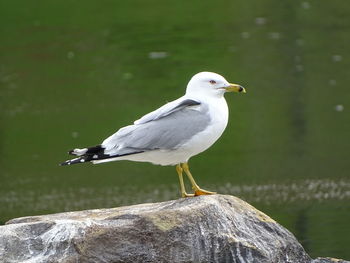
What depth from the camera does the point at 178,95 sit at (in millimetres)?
17141

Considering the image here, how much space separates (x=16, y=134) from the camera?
16.3m

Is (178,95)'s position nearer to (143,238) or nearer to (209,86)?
(209,86)

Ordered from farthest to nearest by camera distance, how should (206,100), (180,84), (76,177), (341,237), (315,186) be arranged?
(180,84)
(76,177)
(315,186)
(341,237)
(206,100)

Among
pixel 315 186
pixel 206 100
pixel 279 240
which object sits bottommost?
pixel 315 186

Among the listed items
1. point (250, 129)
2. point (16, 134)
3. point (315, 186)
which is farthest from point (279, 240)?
point (16, 134)

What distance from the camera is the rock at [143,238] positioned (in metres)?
7.82

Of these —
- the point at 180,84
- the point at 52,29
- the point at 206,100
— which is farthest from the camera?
the point at 52,29

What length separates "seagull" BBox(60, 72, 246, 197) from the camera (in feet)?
27.7

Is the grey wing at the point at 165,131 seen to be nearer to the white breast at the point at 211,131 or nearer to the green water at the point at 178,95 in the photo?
the white breast at the point at 211,131

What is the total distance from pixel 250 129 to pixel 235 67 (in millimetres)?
2993

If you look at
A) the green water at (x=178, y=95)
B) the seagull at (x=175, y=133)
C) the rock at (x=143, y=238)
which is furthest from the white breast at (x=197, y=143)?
the green water at (x=178, y=95)

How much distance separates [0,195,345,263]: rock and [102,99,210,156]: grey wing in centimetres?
54

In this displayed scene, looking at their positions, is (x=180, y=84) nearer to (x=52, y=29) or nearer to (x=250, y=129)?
(x=250, y=129)

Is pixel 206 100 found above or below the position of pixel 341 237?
above
